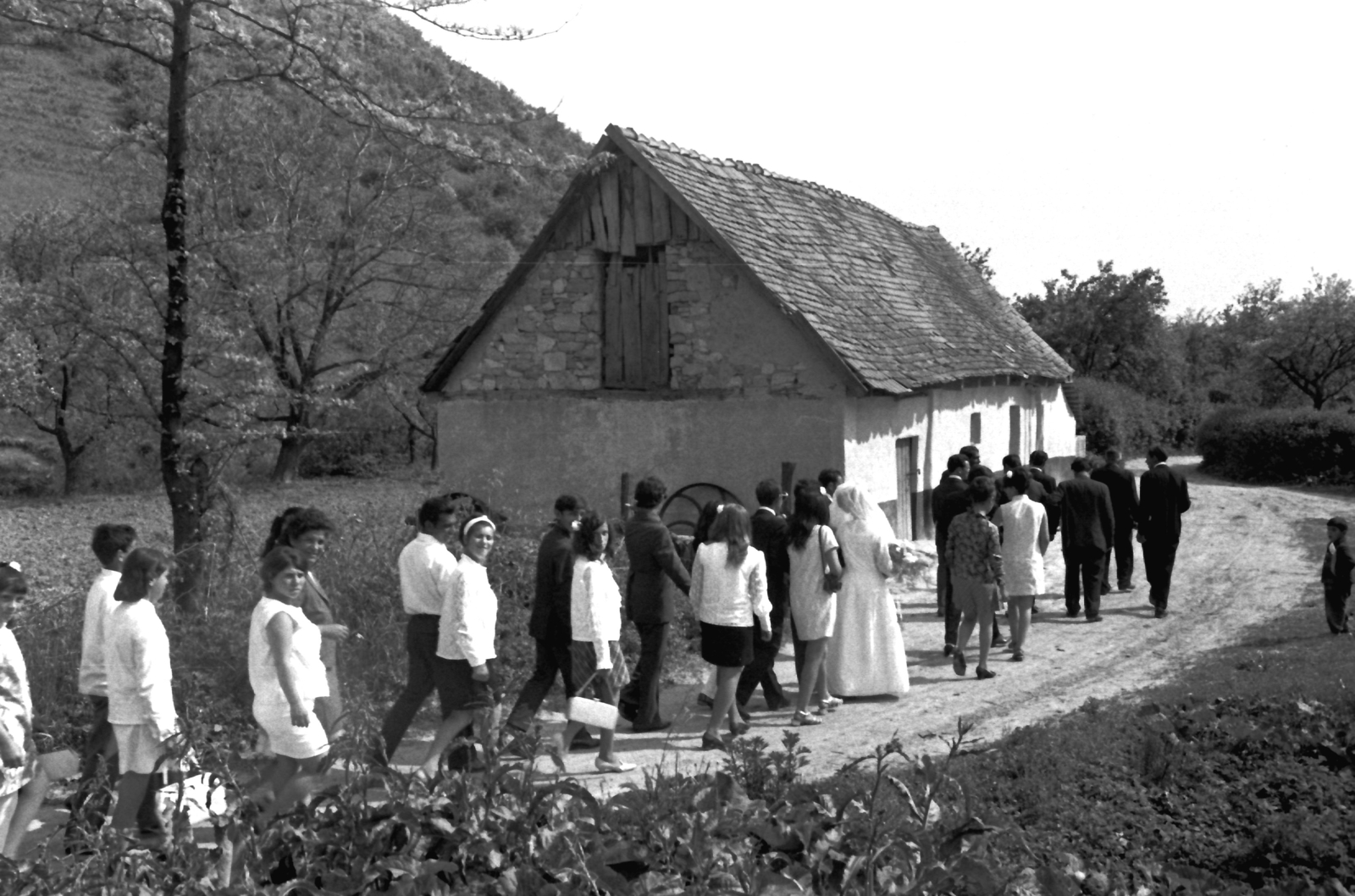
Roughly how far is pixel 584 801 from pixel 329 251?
27169 mm

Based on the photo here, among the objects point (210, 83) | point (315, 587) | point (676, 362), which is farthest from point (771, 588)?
point (676, 362)

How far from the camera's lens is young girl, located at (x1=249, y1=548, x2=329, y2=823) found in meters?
6.02

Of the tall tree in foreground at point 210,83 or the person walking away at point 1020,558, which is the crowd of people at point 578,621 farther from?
the tall tree in foreground at point 210,83

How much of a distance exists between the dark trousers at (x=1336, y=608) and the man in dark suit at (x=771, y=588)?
5.74 meters

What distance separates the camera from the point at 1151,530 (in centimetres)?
1422

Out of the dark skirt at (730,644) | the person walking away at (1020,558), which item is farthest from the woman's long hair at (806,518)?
the person walking away at (1020,558)

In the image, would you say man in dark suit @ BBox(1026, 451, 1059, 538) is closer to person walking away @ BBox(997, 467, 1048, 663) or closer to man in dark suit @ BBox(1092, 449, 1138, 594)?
man in dark suit @ BBox(1092, 449, 1138, 594)

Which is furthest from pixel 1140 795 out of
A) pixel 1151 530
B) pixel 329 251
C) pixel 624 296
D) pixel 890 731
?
pixel 329 251

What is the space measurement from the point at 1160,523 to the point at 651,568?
743cm

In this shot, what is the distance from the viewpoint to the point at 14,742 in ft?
18.6

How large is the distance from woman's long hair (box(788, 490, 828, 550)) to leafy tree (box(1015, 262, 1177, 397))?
4421cm

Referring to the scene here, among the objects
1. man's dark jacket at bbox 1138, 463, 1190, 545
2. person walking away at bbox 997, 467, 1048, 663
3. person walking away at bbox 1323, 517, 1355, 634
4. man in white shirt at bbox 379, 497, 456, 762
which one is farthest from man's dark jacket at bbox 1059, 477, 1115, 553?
man in white shirt at bbox 379, 497, 456, 762

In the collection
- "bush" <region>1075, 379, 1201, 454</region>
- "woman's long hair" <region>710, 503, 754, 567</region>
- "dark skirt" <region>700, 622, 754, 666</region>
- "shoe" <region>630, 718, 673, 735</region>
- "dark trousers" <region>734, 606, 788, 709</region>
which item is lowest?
"shoe" <region>630, 718, 673, 735</region>

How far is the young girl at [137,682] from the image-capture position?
19.5ft
